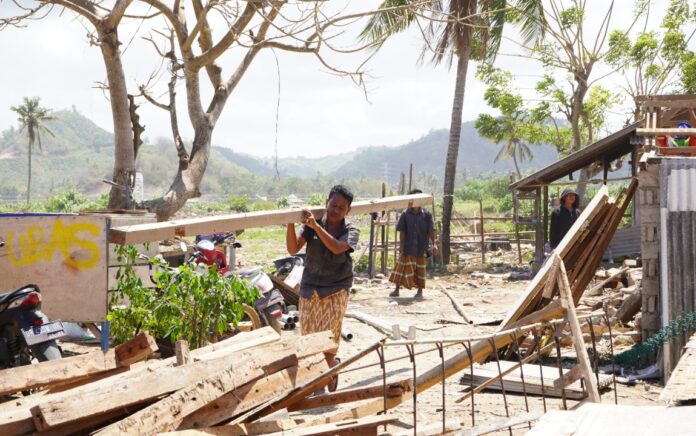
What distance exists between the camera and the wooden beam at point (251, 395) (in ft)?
12.6

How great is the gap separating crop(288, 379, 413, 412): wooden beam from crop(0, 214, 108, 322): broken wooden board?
332cm

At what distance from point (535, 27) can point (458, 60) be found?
134 inches

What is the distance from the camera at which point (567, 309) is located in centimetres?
485

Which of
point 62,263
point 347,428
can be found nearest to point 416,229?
point 62,263

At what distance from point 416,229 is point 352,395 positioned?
341 inches

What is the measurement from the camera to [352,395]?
4445 mm

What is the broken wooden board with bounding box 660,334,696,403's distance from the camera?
345 cm

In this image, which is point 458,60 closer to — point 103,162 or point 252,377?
point 252,377

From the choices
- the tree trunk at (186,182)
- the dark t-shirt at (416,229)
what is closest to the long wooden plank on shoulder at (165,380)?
the tree trunk at (186,182)

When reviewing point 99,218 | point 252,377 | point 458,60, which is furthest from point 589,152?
point 252,377

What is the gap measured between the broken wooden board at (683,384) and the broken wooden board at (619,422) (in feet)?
0.49

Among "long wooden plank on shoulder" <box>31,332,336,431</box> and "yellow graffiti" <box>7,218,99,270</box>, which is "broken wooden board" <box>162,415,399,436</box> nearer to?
"long wooden plank on shoulder" <box>31,332,336,431</box>

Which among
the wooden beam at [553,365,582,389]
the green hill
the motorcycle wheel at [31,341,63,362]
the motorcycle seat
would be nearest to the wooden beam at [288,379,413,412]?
the wooden beam at [553,365,582,389]

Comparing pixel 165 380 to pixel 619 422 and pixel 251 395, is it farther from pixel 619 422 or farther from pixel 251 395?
pixel 619 422
